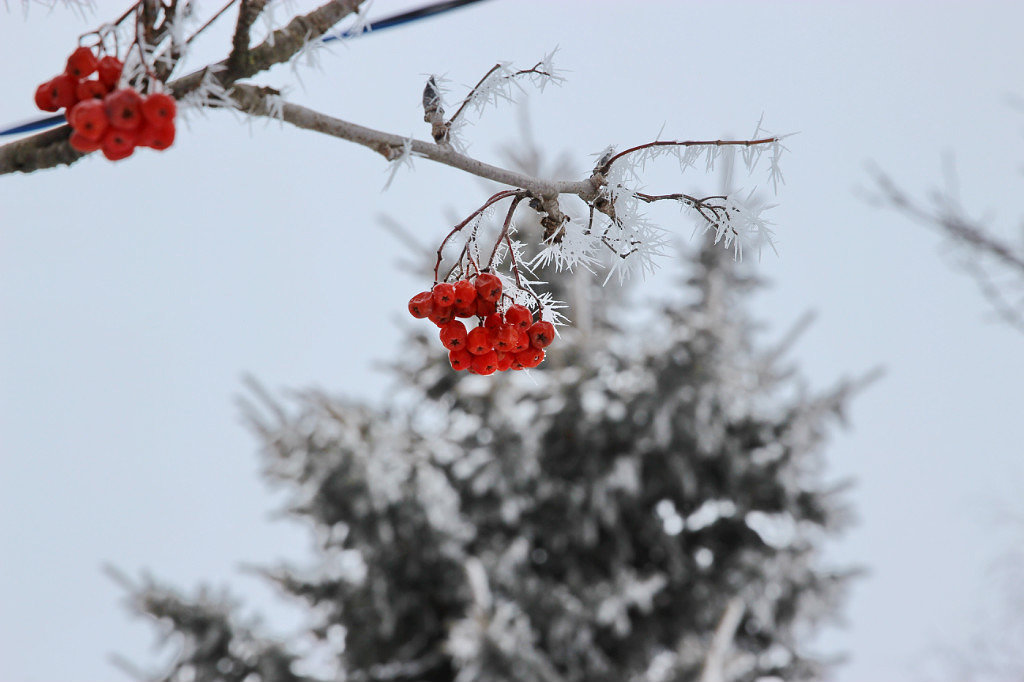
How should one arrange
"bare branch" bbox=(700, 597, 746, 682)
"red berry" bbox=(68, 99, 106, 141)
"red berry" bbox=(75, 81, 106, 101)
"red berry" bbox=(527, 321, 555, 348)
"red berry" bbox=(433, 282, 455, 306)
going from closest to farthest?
1. "red berry" bbox=(68, 99, 106, 141)
2. "red berry" bbox=(75, 81, 106, 101)
3. "red berry" bbox=(433, 282, 455, 306)
4. "red berry" bbox=(527, 321, 555, 348)
5. "bare branch" bbox=(700, 597, 746, 682)

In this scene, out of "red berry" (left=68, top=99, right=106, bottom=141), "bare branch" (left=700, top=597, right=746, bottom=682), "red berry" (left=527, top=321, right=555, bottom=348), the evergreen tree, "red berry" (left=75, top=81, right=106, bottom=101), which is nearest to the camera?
"red berry" (left=68, top=99, right=106, bottom=141)

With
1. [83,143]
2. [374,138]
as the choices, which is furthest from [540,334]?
[83,143]

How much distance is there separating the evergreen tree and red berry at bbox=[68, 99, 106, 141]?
619 cm

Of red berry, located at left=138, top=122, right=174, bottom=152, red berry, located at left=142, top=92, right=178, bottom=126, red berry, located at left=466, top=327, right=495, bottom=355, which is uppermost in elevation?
red berry, located at left=466, top=327, right=495, bottom=355

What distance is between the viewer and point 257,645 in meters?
7.81

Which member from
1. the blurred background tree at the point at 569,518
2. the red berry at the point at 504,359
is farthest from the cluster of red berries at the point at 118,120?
the blurred background tree at the point at 569,518

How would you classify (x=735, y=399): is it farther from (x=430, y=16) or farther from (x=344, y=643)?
(x=430, y=16)

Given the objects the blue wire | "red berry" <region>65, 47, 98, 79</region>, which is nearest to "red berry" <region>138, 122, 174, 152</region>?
"red berry" <region>65, 47, 98, 79</region>

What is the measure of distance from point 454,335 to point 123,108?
2.78ft

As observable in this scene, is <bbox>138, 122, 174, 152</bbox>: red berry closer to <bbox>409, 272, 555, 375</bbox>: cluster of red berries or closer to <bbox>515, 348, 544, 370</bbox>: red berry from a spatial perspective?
<bbox>409, 272, 555, 375</bbox>: cluster of red berries

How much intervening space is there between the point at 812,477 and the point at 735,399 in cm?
112

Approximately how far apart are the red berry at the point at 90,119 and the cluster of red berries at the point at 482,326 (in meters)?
0.74

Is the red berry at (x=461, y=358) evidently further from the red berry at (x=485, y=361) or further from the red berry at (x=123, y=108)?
the red berry at (x=123, y=108)

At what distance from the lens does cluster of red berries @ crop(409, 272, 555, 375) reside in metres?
1.86
